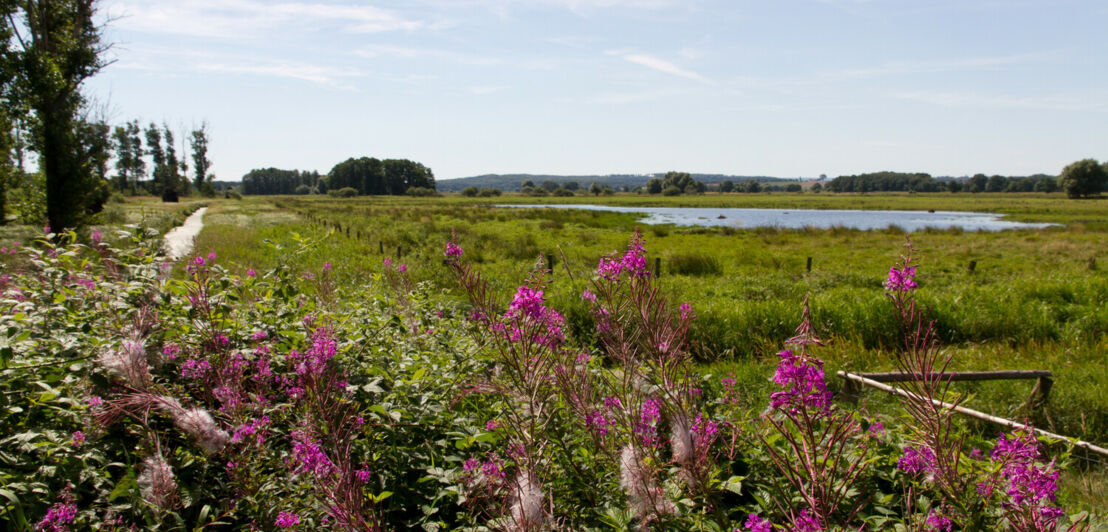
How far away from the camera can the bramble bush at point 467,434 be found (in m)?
1.44

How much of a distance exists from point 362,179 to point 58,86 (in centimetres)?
14115

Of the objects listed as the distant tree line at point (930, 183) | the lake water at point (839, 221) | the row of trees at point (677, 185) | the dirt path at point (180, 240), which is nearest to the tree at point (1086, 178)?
the distant tree line at point (930, 183)

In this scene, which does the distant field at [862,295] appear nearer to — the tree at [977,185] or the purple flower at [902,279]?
the purple flower at [902,279]

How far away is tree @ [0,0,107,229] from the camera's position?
17.4 metres

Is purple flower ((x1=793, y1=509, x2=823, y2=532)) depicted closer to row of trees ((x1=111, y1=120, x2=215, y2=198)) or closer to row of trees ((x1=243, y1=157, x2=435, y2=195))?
row of trees ((x1=111, y1=120, x2=215, y2=198))

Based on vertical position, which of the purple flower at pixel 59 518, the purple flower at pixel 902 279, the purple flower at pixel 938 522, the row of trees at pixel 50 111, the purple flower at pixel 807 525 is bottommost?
→ the purple flower at pixel 59 518

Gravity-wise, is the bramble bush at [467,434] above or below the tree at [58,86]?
below

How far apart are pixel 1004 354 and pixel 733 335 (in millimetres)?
4593

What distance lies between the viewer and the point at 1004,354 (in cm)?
962

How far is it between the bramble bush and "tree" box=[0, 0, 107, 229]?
20324 mm

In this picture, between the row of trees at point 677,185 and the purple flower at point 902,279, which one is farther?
the row of trees at point 677,185

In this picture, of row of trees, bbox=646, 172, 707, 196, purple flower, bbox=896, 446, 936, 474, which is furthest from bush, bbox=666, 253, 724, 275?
row of trees, bbox=646, 172, 707, 196

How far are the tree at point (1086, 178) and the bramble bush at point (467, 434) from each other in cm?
13489

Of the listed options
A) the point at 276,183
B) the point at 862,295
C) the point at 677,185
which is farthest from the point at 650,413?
the point at 276,183
